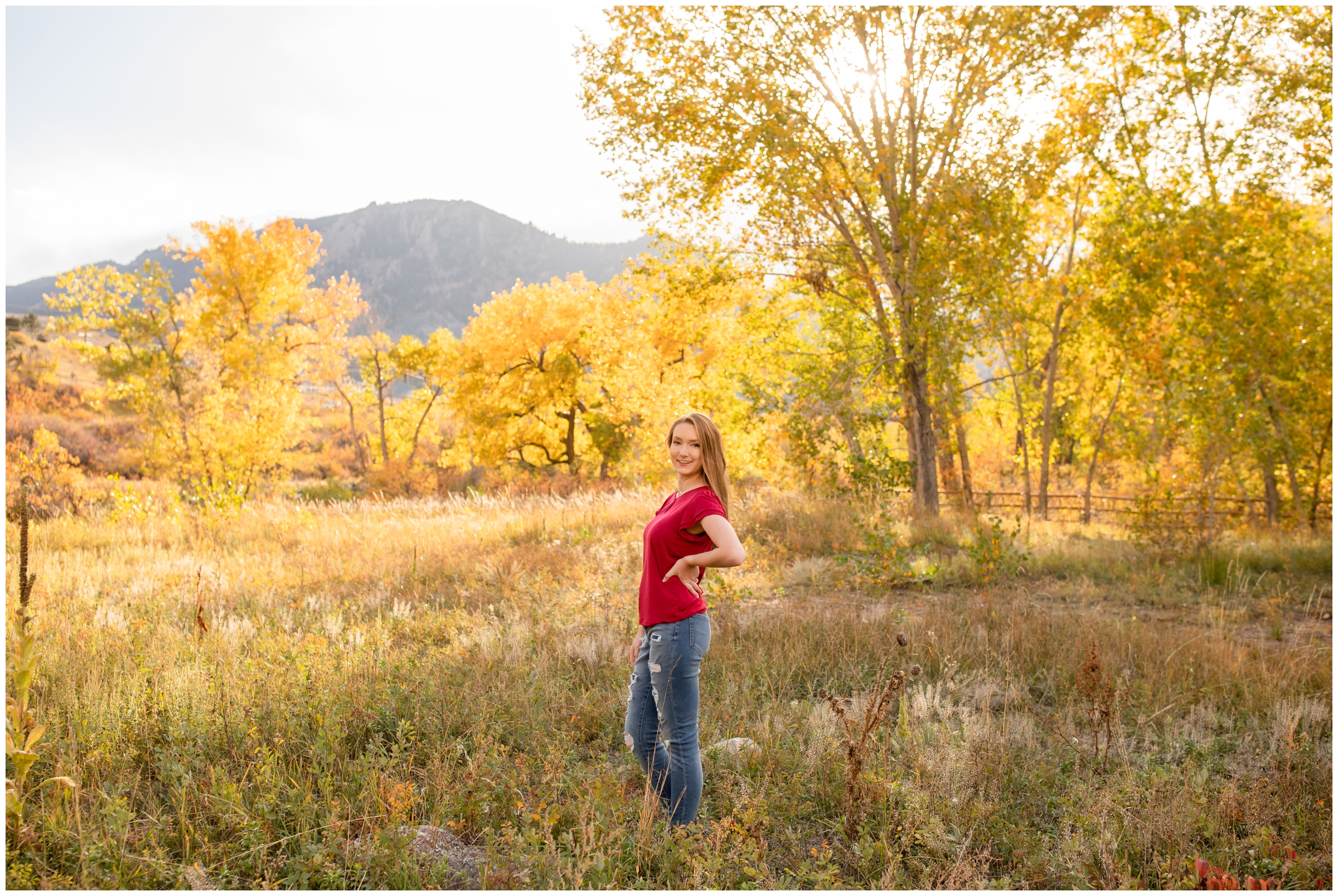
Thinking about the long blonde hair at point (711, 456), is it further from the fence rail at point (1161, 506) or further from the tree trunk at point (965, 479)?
the tree trunk at point (965, 479)

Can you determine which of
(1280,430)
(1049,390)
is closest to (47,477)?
(1280,430)

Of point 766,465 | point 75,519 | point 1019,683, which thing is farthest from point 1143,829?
point 75,519

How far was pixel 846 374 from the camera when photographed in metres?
12.5

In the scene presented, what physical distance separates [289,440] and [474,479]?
11.9m

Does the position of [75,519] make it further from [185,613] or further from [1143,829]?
[1143,829]

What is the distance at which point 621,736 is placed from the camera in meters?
4.38

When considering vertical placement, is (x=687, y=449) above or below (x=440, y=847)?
above

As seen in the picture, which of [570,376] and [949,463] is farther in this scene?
[570,376]

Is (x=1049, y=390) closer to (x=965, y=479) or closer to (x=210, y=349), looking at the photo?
A: (x=965, y=479)

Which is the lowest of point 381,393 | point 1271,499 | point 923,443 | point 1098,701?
point 1271,499

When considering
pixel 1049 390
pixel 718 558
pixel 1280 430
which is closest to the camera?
pixel 718 558

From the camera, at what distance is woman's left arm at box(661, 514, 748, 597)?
9.92 feet

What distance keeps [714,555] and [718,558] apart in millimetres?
22

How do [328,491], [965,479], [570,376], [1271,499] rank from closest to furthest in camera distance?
[1271,499] < [965,479] < [570,376] < [328,491]
